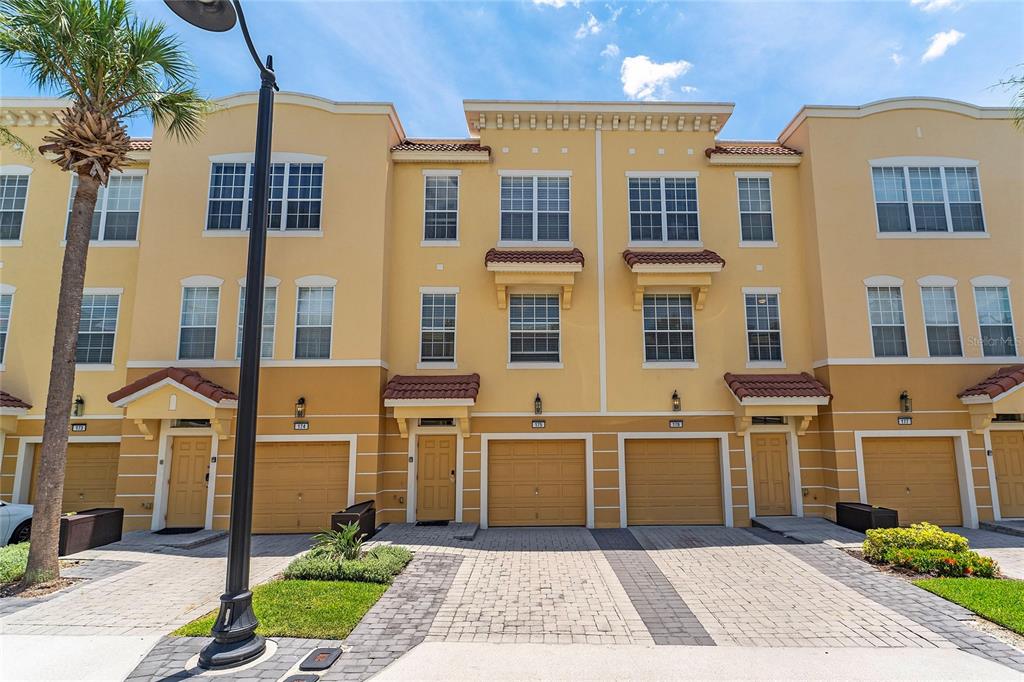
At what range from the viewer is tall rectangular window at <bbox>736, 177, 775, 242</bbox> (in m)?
15.7

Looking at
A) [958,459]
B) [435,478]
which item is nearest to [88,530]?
[435,478]

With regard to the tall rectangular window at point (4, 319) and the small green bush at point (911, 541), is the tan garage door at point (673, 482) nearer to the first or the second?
the small green bush at point (911, 541)

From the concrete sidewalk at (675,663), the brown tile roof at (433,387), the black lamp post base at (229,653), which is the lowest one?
the concrete sidewalk at (675,663)

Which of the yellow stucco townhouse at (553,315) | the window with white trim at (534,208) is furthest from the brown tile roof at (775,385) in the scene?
the window with white trim at (534,208)

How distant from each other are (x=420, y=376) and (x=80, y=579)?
8136 millimetres

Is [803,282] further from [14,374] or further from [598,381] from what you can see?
[14,374]

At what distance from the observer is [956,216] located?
15.3 metres

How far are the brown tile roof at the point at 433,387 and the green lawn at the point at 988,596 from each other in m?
9.98

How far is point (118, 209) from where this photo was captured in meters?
15.5

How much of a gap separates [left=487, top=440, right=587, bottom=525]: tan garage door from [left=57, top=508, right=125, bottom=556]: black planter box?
899 cm

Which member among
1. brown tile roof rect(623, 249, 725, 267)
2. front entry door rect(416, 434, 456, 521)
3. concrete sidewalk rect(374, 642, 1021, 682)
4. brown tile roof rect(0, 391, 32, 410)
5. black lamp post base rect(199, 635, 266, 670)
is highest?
brown tile roof rect(623, 249, 725, 267)

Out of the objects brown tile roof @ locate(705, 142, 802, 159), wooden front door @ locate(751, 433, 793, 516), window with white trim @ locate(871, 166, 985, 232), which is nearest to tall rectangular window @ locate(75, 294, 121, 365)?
brown tile roof @ locate(705, 142, 802, 159)

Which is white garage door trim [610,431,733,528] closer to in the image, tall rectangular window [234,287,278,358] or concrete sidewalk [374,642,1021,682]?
concrete sidewalk [374,642,1021,682]

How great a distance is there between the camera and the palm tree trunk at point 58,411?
29.6ft
